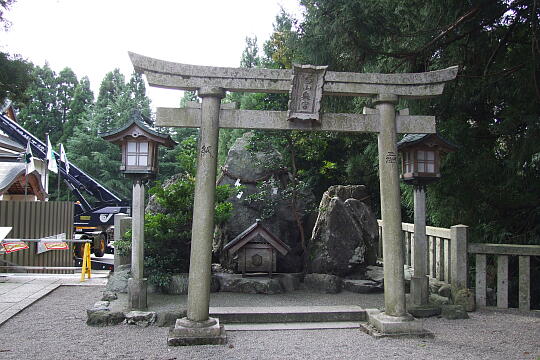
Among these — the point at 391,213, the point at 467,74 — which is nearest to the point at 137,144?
the point at 391,213

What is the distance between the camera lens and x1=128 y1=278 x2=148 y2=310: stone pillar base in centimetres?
660

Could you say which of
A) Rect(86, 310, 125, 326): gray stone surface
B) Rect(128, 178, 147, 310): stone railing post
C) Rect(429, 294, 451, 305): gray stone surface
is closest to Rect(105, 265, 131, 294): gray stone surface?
Rect(128, 178, 147, 310): stone railing post

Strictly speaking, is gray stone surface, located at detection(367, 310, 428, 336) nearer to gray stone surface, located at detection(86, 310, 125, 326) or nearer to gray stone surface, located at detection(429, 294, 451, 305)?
gray stone surface, located at detection(429, 294, 451, 305)

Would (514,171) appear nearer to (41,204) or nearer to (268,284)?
(268,284)

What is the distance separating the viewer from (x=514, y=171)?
25.8ft

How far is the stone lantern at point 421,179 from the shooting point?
23.0ft

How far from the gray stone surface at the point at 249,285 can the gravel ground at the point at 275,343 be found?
6.86 ft

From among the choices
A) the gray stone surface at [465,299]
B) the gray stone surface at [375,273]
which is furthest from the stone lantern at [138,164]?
the gray stone surface at [465,299]

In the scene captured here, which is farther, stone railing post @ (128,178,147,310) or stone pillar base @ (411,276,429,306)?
stone pillar base @ (411,276,429,306)

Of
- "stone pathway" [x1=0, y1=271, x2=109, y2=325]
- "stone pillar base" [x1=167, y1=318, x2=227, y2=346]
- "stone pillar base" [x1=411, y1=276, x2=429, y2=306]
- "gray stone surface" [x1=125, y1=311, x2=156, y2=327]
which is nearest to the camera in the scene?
"stone pillar base" [x1=167, y1=318, x2=227, y2=346]

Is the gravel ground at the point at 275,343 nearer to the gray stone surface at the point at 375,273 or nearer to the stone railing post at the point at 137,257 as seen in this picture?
the stone railing post at the point at 137,257

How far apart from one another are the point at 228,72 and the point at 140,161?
2.18 meters

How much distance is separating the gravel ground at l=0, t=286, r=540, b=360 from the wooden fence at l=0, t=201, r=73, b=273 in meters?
6.06

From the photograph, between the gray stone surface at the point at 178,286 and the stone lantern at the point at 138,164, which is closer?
the stone lantern at the point at 138,164
